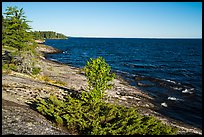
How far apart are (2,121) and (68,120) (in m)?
5.04

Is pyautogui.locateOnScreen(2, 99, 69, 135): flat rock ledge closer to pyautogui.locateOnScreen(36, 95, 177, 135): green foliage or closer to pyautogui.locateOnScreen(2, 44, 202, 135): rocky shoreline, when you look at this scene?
pyautogui.locateOnScreen(2, 44, 202, 135): rocky shoreline

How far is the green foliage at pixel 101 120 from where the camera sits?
17.0m

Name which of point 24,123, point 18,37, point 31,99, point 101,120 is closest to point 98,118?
point 101,120

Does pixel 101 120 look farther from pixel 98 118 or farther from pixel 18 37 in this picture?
pixel 18 37

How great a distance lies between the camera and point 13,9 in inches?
1399

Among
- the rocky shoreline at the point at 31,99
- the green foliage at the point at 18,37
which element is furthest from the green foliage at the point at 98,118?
the green foliage at the point at 18,37

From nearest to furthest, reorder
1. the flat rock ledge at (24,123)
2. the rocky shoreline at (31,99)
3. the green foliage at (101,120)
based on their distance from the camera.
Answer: the flat rock ledge at (24,123)
the green foliage at (101,120)
the rocky shoreline at (31,99)

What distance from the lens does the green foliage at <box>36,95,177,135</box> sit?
55.6 ft

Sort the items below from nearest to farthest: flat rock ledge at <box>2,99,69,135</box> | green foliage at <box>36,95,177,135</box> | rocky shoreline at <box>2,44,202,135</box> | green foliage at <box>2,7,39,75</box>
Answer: flat rock ledge at <box>2,99,69,135</box>, green foliage at <box>36,95,177,135</box>, rocky shoreline at <box>2,44,202,135</box>, green foliage at <box>2,7,39,75</box>

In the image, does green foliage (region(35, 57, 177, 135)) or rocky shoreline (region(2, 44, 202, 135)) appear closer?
green foliage (region(35, 57, 177, 135))

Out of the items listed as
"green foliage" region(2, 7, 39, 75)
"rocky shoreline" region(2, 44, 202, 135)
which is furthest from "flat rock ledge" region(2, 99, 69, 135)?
"green foliage" region(2, 7, 39, 75)

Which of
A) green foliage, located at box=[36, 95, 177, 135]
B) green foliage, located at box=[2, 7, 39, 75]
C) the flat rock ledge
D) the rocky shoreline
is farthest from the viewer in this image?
green foliage, located at box=[2, 7, 39, 75]

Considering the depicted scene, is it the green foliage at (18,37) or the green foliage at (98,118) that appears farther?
the green foliage at (18,37)

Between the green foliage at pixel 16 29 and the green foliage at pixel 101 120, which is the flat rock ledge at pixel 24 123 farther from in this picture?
the green foliage at pixel 16 29
